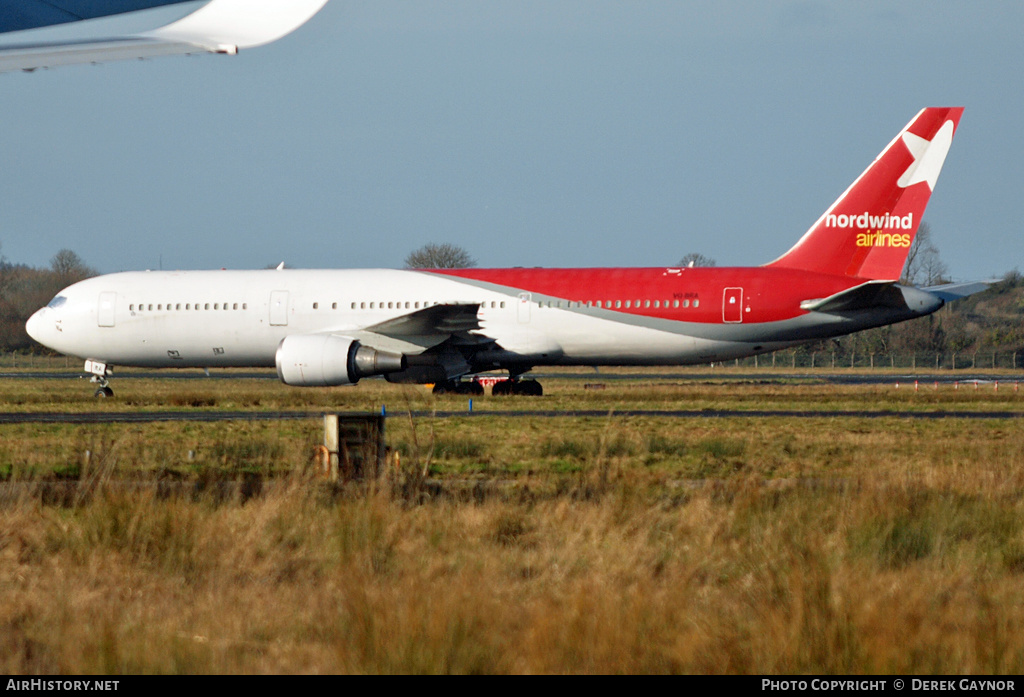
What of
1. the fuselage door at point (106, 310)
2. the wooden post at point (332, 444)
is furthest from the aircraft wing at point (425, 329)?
the wooden post at point (332, 444)

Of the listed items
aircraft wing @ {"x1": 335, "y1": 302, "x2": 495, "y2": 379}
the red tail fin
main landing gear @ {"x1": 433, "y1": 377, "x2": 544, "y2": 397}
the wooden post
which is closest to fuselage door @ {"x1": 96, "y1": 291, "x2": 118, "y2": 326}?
aircraft wing @ {"x1": 335, "y1": 302, "x2": 495, "y2": 379}

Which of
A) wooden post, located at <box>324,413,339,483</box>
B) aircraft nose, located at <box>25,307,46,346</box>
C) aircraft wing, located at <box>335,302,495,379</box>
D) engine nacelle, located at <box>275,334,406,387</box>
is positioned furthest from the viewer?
aircraft nose, located at <box>25,307,46,346</box>

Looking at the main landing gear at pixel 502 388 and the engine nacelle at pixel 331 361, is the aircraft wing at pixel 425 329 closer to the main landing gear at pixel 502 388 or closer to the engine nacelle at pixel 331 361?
the engine nacelle at pixel 331 361

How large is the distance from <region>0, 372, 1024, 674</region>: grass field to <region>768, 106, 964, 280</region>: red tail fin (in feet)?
46.8

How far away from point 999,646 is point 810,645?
2.96ft

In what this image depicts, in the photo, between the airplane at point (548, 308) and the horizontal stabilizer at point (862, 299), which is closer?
the horizontal stabilizer at point (862, 299)

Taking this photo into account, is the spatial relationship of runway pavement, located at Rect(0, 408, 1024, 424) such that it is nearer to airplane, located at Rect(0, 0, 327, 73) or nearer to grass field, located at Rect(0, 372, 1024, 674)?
grass field, located at Rect(0, 372, 1024, 674)

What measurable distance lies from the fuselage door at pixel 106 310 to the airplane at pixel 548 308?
6cm

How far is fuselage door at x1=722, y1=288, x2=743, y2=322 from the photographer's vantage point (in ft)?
92.0

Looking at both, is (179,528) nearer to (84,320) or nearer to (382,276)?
(382,276)

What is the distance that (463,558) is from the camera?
7543 mm

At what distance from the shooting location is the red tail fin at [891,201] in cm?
2798

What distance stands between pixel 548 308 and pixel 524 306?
2.17 ft

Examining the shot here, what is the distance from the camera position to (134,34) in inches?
146
